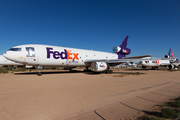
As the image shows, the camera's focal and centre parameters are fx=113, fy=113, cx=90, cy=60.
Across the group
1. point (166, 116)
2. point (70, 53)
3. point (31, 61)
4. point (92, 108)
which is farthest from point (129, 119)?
point (70, 53)

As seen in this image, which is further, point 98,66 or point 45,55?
point 98,66

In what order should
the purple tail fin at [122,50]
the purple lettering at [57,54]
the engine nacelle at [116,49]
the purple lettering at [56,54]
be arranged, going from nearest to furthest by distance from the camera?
1. the purple lettering at [57,54]
2. the purple lettering at [56,54]
3. the engine nacelle at [116,49]
4. the purple tail fin at [122,50]

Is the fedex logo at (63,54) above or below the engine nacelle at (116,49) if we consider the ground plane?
below

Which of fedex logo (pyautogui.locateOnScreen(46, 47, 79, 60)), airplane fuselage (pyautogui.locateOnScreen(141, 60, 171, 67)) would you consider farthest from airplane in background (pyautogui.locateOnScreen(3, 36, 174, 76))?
Answer: airplane fuselage (pyautogui.locateOnScreen(141, 60, 171, 67))

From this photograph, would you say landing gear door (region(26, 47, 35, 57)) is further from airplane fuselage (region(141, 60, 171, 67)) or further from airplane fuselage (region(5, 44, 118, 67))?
airplane fuselage (region(141, 60, 171, 67))

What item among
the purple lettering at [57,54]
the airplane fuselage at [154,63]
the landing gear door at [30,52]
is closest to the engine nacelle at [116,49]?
the airplane fuselage at [154,63]

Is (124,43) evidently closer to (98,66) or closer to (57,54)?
(98,66)

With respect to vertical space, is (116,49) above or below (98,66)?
above

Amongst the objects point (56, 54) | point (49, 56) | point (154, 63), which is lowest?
point (154, 63)

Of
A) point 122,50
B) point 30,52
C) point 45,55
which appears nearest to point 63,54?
point 45,55

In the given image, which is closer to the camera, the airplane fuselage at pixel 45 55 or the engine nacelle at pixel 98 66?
the airplane fuselage at pixel 45 55

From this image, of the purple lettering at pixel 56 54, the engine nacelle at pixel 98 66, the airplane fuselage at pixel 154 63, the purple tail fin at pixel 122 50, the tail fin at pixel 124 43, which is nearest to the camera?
the purple lettering at pixel 56 54

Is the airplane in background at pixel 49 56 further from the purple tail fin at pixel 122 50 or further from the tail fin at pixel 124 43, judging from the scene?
the tail fin at pixel 124 43

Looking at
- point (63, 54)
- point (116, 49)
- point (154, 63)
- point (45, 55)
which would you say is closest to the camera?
point (45, 55)
